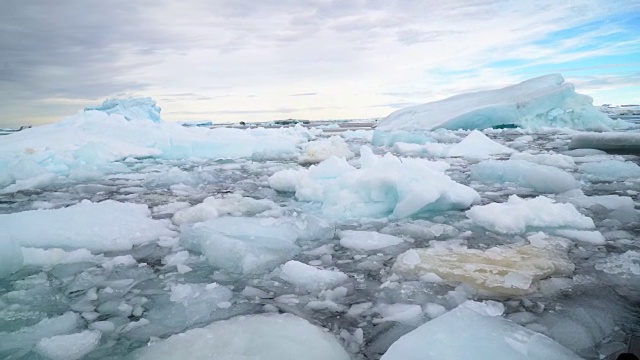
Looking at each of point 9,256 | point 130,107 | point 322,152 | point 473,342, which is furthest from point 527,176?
point 130,107

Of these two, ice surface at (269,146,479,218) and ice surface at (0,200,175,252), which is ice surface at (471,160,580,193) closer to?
ice surface at (269,146,479,218)

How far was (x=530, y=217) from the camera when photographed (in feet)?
9.39

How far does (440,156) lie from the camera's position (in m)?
8.26

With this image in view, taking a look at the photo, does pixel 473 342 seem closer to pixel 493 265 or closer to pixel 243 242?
pixel 493 265

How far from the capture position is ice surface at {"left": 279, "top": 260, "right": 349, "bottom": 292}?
1985 millimetres

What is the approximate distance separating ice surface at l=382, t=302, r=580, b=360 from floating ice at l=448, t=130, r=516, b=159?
6996mm

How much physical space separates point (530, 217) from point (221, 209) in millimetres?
2533

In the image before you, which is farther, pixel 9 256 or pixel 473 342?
pixel 9 256

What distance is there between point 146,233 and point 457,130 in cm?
1685

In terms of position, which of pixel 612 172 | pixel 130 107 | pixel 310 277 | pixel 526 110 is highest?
pixel 130 107

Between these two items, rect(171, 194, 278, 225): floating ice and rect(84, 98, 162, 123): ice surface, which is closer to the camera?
rect(171, 194, 278, 225): floating ice

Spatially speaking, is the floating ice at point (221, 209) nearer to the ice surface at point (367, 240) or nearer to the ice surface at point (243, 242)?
the ice surface at point (243, 242)

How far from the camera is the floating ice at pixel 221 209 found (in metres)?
3.27

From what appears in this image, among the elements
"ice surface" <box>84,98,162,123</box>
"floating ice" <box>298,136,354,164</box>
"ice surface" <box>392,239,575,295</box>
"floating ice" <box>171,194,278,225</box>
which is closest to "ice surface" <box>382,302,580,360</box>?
"ice surface" <box>392,239,575,295</box>
